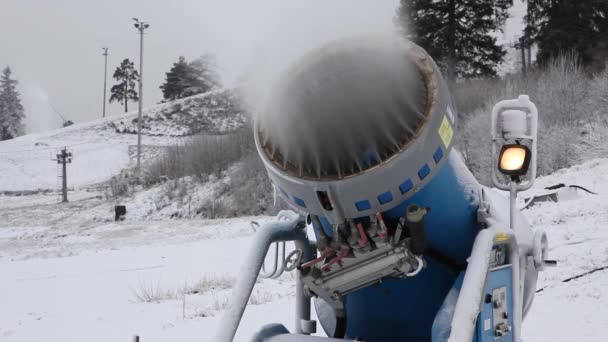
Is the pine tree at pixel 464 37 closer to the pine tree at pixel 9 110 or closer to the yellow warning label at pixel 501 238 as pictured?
the yellow warning label at pixel 501 238

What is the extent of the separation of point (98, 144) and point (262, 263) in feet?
236

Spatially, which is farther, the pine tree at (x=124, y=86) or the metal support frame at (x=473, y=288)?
the pine tree at (x=124, y=86)

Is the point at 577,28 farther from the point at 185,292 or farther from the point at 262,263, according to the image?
the point at 262,263

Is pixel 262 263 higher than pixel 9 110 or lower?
lower

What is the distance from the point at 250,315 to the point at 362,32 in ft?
17.1

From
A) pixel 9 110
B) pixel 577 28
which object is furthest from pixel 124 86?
pixel 577 28

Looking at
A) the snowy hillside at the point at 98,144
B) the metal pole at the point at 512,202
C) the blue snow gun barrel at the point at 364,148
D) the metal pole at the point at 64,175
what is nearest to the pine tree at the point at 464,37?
the metal pole at the point at 512,202

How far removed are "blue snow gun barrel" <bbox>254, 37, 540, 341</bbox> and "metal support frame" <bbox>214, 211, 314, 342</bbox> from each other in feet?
1.56

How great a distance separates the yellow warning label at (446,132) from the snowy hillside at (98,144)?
50.9 m

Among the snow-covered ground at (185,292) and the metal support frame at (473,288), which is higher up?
the metal support frame at (473,288)

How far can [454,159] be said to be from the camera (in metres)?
3.10

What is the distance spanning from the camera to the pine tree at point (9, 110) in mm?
99312

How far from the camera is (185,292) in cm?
952

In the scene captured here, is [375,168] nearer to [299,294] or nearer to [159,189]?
[299,294]
